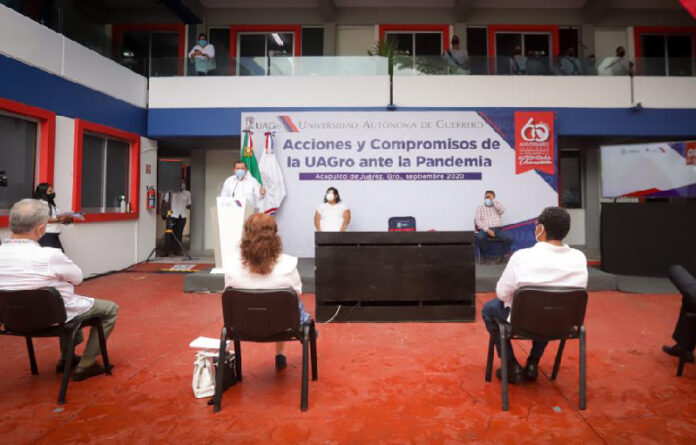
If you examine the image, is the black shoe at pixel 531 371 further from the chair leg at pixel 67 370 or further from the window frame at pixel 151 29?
the window frame at pixel 151 29

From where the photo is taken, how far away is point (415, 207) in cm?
723

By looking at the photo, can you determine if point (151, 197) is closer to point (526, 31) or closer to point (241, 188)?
point (241, 188)

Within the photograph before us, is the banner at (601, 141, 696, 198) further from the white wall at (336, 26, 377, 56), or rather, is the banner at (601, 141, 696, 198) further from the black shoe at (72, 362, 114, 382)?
the black shoe at (72, 362, 114, 382)

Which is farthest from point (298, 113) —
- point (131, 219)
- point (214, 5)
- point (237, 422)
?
point (237, 422)

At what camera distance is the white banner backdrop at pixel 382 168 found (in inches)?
284

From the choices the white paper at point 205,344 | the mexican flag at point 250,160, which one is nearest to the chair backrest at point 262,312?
the white paper at point 205,344

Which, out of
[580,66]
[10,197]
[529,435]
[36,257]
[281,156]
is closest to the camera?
[529,435]

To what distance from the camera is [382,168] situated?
23.8ft

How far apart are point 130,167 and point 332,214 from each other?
3957mm

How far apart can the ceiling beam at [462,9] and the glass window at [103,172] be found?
24.3 ft

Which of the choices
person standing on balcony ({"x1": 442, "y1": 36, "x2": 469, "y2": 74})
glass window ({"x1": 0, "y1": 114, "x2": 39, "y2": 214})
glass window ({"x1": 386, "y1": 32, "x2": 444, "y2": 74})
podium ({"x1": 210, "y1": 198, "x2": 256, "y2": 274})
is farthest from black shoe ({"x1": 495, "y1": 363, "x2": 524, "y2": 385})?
glass window ({"x1": 386, "y1": 32, "x2": 444, "y2": 74})

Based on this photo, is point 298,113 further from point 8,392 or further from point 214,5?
point 8,392

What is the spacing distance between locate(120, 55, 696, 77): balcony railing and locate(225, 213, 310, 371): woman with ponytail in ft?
20.0

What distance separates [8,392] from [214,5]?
9214mm
